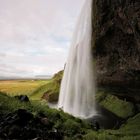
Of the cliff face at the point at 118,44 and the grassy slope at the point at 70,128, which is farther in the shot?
the cliff face at the point at 118,44

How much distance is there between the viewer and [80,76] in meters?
42.0

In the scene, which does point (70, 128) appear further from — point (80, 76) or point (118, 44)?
point (80, 76)

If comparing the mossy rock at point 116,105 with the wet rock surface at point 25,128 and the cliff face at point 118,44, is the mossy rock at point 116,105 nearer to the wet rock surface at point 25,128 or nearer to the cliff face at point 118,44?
the cliff face at point 118,44

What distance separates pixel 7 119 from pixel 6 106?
12.3ft

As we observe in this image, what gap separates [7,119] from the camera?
16.9m

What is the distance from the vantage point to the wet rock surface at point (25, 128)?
15.2m

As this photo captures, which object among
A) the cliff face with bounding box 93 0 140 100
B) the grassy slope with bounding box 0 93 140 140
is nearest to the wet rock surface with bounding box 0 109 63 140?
the grassy slope with bounding box 0 93 140 140

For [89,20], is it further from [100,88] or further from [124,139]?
[124,139]

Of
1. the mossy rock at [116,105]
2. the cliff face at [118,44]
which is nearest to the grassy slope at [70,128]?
the cliff face at [118,44]

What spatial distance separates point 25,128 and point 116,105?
27.9m

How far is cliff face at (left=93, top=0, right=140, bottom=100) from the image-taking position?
2710 cm

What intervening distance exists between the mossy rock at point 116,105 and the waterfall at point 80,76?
154 centimetres

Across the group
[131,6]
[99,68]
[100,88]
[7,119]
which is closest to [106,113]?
[100,88]

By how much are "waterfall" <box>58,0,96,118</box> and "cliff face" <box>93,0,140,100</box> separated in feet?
11.3
